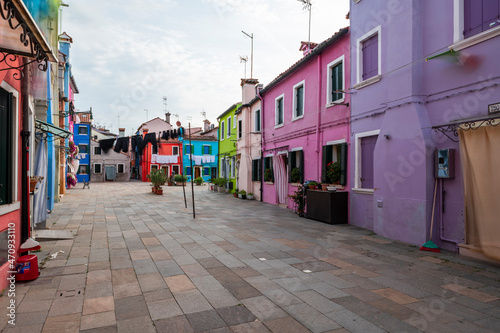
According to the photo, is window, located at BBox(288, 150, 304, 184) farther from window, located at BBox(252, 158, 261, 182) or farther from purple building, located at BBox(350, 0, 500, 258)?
window, located at BBox(252, 158, 261, 182)

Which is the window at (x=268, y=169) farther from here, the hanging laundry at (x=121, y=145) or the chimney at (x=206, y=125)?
the chimney at (x=206, y=125)

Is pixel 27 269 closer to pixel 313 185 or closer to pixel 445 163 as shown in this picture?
pixel 445 163

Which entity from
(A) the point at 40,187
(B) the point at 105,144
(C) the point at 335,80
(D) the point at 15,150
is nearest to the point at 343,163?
(C) the point at 335,80

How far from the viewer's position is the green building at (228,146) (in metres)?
21.3

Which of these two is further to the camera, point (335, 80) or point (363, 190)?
point (335, 80)

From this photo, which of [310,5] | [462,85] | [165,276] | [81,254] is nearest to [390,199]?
[462,85]

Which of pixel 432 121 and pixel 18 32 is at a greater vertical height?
pixel 18 32

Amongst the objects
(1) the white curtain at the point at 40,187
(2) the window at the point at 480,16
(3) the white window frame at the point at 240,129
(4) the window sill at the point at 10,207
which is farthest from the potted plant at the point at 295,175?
(4) the window sill at the point at 10,207

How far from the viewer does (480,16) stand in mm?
5723

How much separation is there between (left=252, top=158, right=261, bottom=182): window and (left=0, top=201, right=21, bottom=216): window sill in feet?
41.7

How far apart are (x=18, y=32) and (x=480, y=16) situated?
7.22 metres

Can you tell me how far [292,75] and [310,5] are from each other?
2962 millimetres

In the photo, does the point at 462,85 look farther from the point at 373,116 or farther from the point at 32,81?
the point at 32,81

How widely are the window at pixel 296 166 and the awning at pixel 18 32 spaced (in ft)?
31.7
